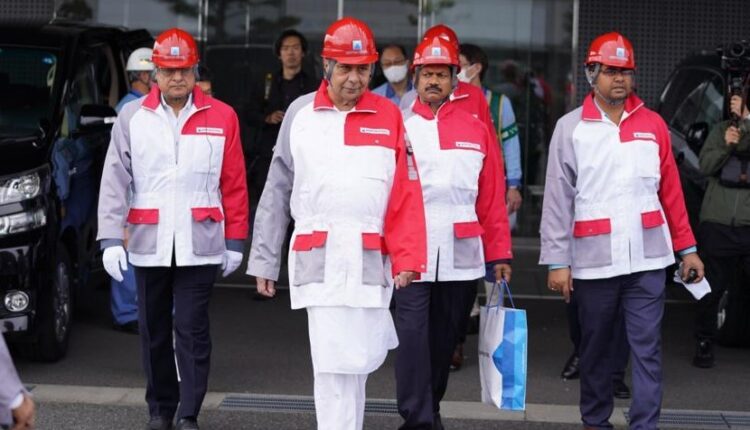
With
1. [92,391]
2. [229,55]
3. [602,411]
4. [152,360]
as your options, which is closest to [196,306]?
[152,360]

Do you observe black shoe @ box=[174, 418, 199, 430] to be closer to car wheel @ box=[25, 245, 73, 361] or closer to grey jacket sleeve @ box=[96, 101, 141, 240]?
grey jacket sleeve @ box=[96, 101, 141, 240]

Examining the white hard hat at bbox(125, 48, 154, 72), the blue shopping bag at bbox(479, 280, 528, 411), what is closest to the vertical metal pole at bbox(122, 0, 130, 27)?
the white hard hat at bbox(125, 48, 154, 72)

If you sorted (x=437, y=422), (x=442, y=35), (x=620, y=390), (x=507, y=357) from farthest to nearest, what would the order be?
(x=620, y=390)
(x=442, y=35)
(x=437, y=422)
(x=507, y=357)

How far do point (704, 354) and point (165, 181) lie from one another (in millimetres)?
3748

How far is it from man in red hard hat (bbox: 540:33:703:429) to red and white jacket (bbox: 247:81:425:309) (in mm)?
1031

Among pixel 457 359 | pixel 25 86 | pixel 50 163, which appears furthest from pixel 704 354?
pixel 25 86

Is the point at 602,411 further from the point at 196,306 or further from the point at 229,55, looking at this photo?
the point at 229,55

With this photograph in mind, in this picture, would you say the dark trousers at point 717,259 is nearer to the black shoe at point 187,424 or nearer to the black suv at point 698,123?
the black suv at point 698,123

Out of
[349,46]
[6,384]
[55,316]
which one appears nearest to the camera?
[6,384]

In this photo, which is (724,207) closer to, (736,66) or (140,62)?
(736,66)

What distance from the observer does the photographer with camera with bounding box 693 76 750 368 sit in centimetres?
893

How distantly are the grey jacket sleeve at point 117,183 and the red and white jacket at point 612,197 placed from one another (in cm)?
194

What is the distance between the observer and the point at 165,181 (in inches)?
290

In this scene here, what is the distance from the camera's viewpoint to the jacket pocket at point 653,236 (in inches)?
281
